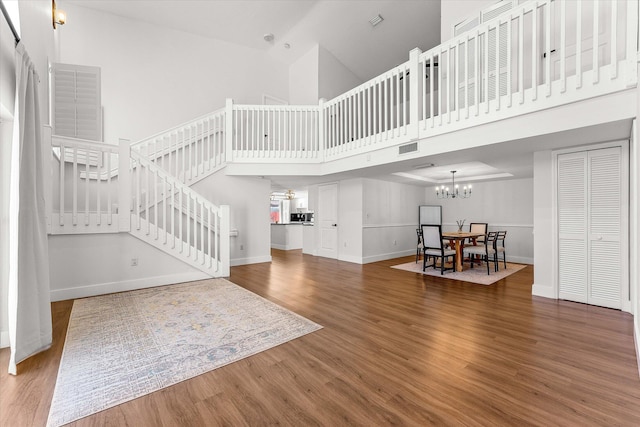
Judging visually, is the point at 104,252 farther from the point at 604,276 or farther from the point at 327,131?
the point at 604,276

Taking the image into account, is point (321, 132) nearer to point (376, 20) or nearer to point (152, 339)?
point (376, 20)

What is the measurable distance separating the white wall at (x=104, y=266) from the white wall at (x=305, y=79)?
5.36m

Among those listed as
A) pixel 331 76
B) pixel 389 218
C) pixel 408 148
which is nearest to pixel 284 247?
pixel 389 218

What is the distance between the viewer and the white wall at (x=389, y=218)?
6859 mm

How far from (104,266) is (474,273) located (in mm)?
6364

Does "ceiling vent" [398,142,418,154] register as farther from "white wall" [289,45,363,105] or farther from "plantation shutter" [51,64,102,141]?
"plantation shutter" [51,64,102,141]

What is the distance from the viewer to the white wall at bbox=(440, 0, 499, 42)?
4.63 meters

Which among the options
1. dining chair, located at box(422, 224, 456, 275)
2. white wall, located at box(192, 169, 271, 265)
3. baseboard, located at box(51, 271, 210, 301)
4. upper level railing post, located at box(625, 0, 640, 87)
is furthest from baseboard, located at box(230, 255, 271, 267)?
upper level railing post, located at box(625, 0, 640, 87)

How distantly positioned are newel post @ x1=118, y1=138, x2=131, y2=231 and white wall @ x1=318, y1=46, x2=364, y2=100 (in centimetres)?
485

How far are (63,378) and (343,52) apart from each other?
8.32m

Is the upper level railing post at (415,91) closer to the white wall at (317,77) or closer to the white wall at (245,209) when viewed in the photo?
the white wall at (317,77)

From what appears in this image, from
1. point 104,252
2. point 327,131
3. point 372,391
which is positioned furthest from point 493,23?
Result: point 104,252

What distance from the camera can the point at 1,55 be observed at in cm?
199

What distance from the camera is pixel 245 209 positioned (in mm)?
6508
